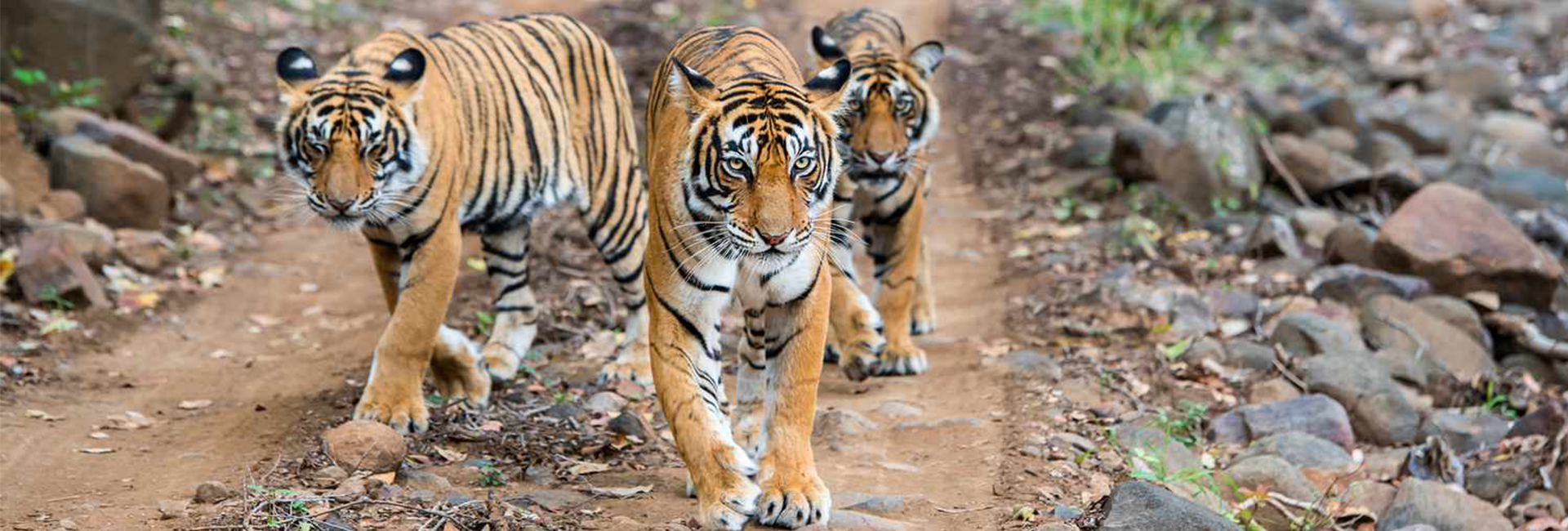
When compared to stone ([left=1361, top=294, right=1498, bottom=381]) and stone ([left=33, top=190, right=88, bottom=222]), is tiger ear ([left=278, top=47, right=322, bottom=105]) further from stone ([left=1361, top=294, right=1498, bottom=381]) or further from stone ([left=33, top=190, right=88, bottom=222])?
stone ([left=1361, top=294, right=1498, bottom=381])

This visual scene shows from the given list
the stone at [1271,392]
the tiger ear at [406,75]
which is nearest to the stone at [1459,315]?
the stone at [1271,392]

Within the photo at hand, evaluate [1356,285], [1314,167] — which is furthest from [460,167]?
[1314,167]

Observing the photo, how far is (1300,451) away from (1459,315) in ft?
7.95

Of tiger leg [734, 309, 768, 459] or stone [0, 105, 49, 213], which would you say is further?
stone [0, 105, 49, 213]

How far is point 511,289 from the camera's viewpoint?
22.4ft

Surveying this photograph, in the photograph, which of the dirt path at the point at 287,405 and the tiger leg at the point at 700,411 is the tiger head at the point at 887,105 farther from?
the tiger leg at the point at 700,411

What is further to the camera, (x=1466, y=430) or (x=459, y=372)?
(x=1466, y=430)

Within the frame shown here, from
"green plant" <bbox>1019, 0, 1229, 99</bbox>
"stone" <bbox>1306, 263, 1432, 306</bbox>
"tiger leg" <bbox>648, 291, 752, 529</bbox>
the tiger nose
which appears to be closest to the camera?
the tiger nose

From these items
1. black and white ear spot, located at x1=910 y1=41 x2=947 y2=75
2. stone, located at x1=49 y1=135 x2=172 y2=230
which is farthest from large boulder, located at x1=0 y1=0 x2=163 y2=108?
black and white ear spot, located at x1=910 y1=41 x2=947 y2=75

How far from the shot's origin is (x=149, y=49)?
9.95m

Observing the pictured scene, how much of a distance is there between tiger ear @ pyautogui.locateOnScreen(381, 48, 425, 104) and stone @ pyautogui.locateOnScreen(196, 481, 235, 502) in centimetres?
152

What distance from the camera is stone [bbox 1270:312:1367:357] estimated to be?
7.44 meters

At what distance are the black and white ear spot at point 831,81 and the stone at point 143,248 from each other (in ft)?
15.5

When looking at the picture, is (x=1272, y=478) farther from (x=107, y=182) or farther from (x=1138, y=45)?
(x=1138, y=45)
